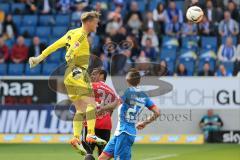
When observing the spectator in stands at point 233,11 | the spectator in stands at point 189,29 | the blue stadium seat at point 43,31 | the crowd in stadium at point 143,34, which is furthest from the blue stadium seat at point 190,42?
the blue stadium seat at point 43,31

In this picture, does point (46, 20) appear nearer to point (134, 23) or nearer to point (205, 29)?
point (134, 23)

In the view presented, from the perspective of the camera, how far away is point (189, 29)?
26.3 m

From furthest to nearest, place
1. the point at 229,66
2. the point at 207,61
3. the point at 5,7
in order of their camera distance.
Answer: the point at 5,7
the point at 207,61
the point at 229,66

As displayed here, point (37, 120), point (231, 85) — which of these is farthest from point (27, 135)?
point (231, 85)

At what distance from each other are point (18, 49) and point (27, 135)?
380 centimetres

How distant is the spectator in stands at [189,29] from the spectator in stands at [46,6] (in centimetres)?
529

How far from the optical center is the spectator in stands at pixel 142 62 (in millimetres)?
23750

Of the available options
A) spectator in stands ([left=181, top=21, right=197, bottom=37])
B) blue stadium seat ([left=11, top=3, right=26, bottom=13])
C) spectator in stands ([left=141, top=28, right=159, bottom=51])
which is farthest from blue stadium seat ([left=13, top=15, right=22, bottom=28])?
spectator in stands ([left=181, top=21, right=197, bottom=37])

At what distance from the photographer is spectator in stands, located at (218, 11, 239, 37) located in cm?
2616

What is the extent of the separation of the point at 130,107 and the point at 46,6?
16225mm

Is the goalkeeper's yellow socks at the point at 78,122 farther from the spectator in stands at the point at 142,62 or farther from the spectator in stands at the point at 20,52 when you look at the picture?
the spectator in stands at the point at 20,52

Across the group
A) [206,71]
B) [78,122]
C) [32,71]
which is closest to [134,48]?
[206,71]

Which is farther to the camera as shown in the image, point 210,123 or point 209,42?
point 209,42

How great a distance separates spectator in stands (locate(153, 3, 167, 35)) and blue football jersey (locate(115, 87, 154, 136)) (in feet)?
45.8
